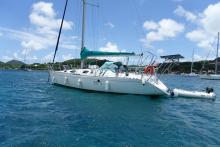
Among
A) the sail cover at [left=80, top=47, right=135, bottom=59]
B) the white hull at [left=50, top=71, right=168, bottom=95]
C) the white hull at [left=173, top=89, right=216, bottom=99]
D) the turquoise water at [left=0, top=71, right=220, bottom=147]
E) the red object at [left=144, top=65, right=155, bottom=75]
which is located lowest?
the turquoise water at [left=0, top=71, right=220, bottom=147]

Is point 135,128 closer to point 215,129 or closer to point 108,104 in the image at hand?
point 215,129

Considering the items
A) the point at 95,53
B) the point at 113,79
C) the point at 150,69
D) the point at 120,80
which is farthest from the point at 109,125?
the point at 95,53

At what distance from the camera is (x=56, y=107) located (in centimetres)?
1870

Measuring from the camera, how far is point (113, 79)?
2511cm

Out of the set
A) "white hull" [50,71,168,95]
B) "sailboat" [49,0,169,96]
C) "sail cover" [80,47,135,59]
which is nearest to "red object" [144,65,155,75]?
"sailboat" [49,0,169,96]

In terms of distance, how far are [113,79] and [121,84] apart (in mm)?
837

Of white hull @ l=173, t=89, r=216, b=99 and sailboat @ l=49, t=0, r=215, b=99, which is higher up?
sailboat @ l=49, t=0, r=215, b=99

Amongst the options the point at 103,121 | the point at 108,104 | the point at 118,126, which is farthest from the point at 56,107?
the point at 118,126

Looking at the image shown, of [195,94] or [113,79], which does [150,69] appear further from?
[195,94]

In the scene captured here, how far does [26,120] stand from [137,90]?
12081mm

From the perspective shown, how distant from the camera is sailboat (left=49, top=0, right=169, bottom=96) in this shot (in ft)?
78.5

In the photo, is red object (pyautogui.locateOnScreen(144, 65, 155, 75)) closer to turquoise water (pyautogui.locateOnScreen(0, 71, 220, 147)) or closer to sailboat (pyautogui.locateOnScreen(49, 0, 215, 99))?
sailboat (pyautogui.locateOnScreen(49, 0, 215, 99))

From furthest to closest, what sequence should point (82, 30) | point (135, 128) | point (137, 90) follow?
1. point (82, 30)
2. point (137, 90)
3. point (135, 128)

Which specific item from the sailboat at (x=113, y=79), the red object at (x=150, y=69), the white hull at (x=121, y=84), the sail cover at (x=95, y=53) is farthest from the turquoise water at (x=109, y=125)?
the sail cover at (x=95, y=53)
